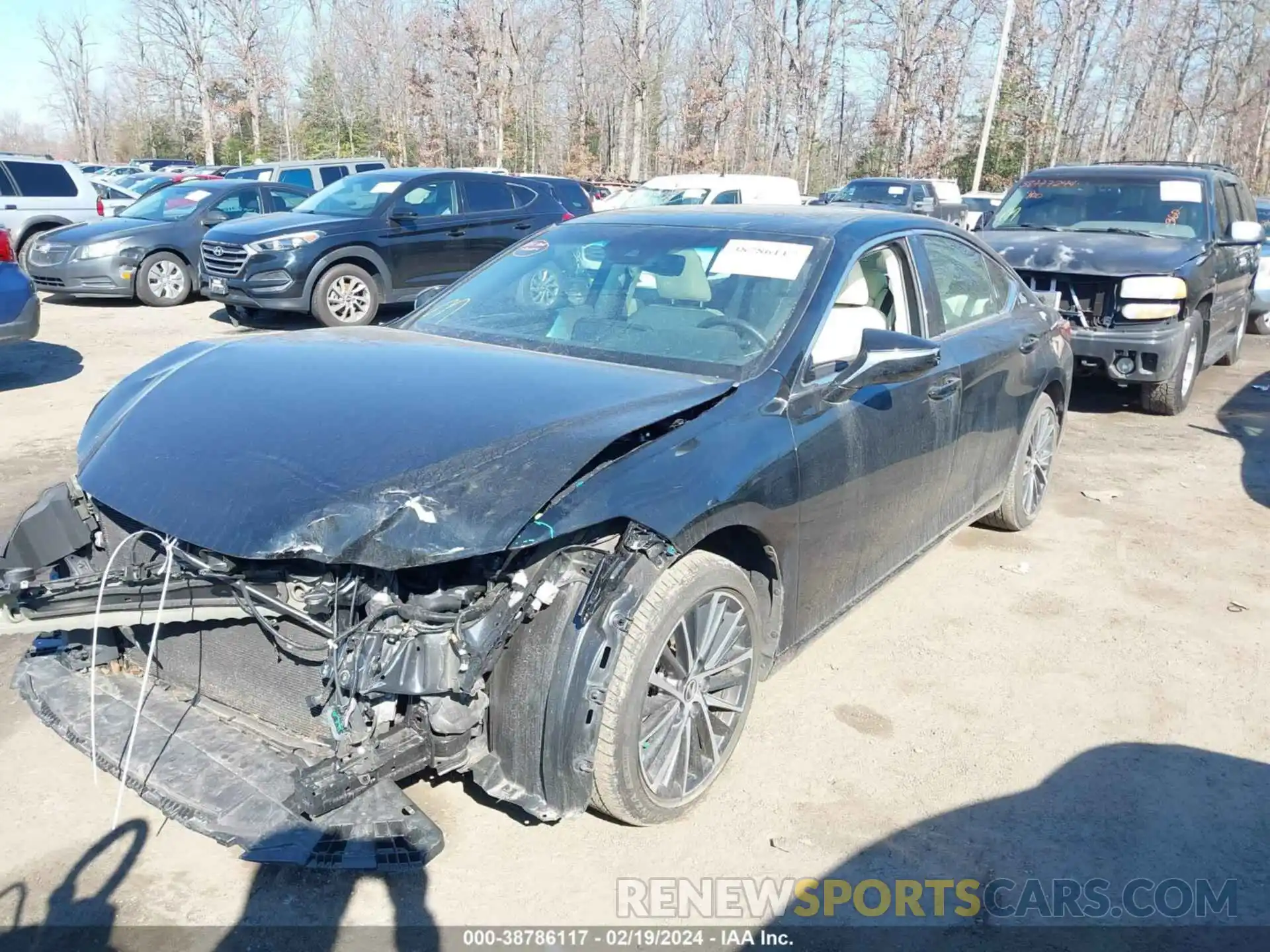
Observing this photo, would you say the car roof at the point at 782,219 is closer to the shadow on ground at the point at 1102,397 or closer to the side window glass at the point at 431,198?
the shadow on ground at the point at 1102,397

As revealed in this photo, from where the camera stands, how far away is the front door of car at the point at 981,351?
4.50m

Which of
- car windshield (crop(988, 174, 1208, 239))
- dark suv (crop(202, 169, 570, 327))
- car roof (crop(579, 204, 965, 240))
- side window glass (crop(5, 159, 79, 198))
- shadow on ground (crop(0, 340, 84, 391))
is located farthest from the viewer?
side window glass (crop(5, 159, 79, 198))

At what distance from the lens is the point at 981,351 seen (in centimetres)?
467

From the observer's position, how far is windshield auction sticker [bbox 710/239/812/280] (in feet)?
12.6

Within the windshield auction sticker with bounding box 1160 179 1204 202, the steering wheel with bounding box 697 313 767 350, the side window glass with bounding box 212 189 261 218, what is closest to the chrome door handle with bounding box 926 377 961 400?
the steering wheel with bounding box 697 313 767 350

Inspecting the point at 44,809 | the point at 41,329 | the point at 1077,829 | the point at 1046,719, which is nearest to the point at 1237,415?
the point at 1046,719

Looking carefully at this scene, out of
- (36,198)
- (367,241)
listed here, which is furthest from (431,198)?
(36,198)

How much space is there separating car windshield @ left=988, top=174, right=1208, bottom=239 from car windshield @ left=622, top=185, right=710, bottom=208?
21.0 ft

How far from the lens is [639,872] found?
2.97 metres

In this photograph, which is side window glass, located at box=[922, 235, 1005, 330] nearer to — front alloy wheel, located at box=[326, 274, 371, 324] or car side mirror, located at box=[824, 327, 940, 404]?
car side mirror, located at box=[824, 327, 940, 404]

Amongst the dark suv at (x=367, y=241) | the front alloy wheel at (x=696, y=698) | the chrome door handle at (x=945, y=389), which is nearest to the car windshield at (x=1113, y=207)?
the dark suv at (x=367, y=241)

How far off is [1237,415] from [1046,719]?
6378 millimetres

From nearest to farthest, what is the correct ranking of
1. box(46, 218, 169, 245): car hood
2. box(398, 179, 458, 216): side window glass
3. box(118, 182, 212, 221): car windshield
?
box(398, 179, 458, 216): side window glass
box(46, 218, 169, 245): car hood
box(118, 182, 212, 221): car windshield

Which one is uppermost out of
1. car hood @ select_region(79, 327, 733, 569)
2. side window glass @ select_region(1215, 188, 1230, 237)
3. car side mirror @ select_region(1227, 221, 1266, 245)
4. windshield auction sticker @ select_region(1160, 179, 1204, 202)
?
windshield auction sticker @ select_region(1160, 179, 1204, 202)
